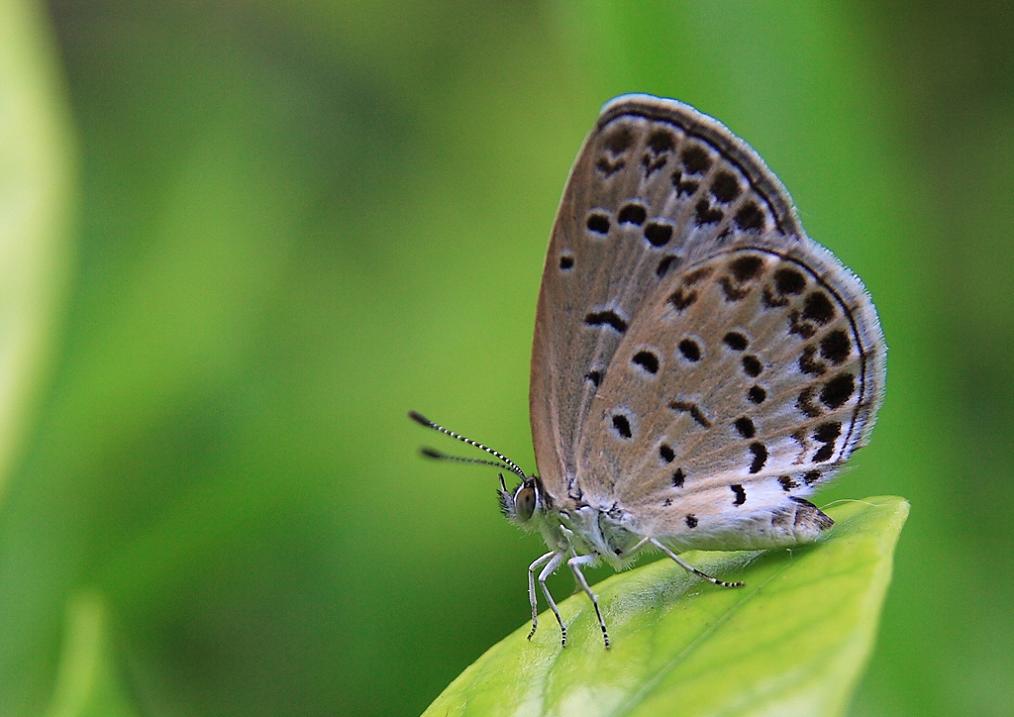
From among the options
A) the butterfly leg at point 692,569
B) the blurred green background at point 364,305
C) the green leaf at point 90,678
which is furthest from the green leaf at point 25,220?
the butterfly leg at point 692,569

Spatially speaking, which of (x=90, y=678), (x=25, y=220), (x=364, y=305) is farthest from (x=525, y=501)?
(x=364, y=305)

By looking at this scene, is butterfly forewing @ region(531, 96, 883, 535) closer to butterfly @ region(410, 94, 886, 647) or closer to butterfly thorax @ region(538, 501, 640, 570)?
butterfly @ region(410, 94, 886, 647)

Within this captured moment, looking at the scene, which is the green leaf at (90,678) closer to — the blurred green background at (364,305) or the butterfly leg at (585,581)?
Answer: the blurred green background at (364,305)

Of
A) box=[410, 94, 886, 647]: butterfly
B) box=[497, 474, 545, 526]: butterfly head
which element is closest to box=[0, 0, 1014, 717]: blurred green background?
box=[410, 94, 886, 647]: butterfly

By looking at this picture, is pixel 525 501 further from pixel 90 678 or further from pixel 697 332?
pixel 90 678

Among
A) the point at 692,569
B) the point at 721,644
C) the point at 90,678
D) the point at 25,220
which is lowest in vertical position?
the point at 90,678

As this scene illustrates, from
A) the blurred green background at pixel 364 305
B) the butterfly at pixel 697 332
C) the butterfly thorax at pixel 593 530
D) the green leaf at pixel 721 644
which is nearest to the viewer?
the green leaf at pixel 721 644
